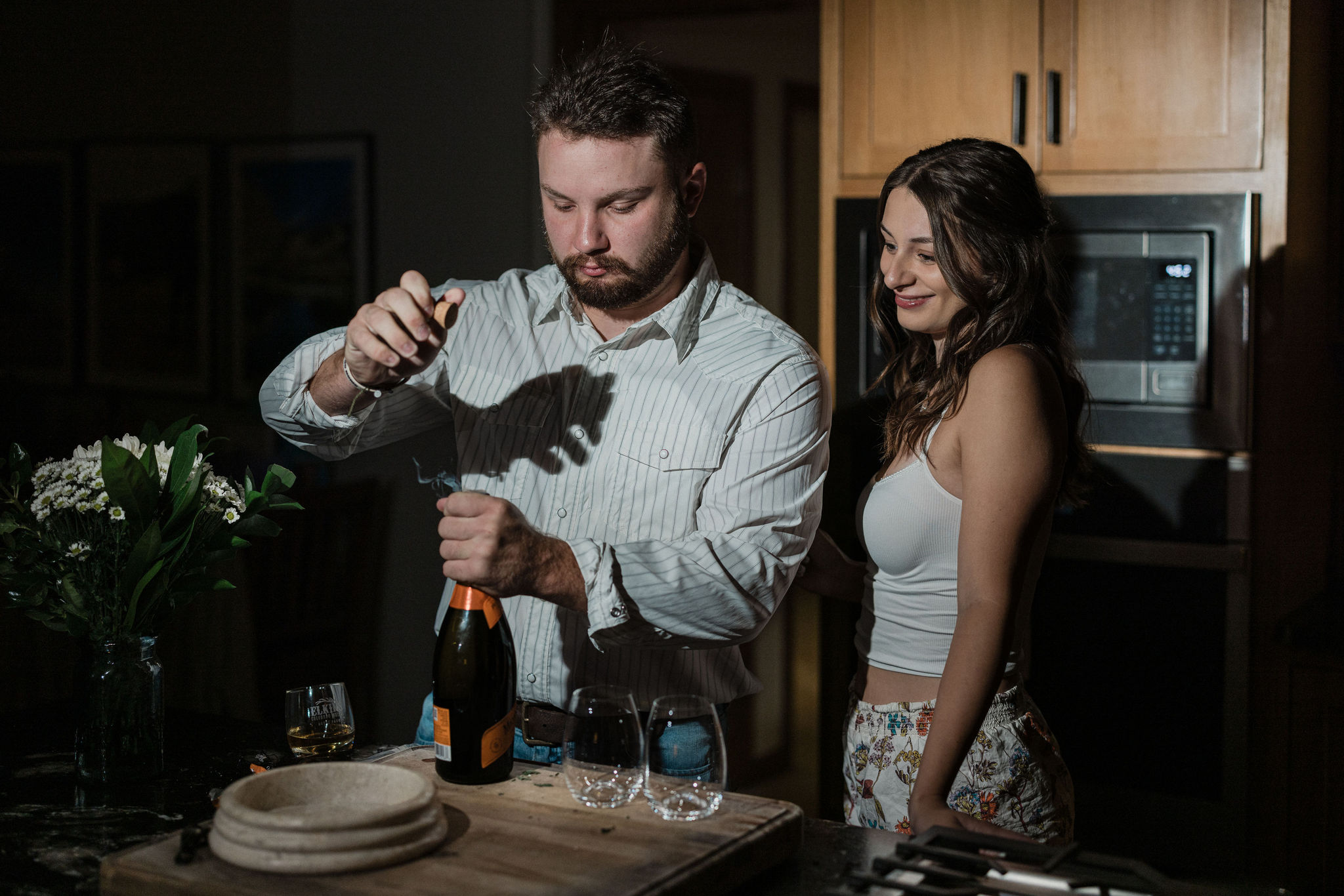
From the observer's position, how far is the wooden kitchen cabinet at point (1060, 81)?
7.46 ft

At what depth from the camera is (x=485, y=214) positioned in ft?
11.9

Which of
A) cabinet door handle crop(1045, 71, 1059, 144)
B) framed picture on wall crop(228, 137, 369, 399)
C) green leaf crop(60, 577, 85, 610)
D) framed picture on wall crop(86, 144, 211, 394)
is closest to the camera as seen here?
green leaf crop(60, 577, 85, 610)

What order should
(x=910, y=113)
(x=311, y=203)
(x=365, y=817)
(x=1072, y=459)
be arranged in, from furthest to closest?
(x=311, y=203)
(x=910, y=113)
(x=1072, y=459)
(x=365, y=817)

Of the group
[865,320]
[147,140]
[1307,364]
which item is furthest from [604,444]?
[147,140]

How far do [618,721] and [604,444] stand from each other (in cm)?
56

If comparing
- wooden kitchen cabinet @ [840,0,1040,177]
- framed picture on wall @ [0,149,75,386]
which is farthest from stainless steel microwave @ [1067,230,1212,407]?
framed picture on wall @ [0,149,75,386]

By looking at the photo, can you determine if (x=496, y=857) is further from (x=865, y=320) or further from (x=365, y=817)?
(x=865, y=320)

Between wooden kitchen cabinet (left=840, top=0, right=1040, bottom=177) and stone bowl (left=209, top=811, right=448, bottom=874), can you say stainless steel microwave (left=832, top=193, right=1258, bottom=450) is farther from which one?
stone bowl (left=209, top=811, right=448, bottom=874)

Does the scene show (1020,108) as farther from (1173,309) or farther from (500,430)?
(500,430)

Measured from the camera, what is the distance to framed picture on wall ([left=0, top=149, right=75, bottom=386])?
3150mm

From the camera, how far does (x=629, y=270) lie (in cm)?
160

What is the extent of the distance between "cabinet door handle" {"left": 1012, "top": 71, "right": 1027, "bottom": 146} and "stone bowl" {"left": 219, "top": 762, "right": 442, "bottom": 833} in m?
1.86

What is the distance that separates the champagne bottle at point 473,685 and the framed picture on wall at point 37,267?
7.69ft

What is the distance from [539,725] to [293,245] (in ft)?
8.38
